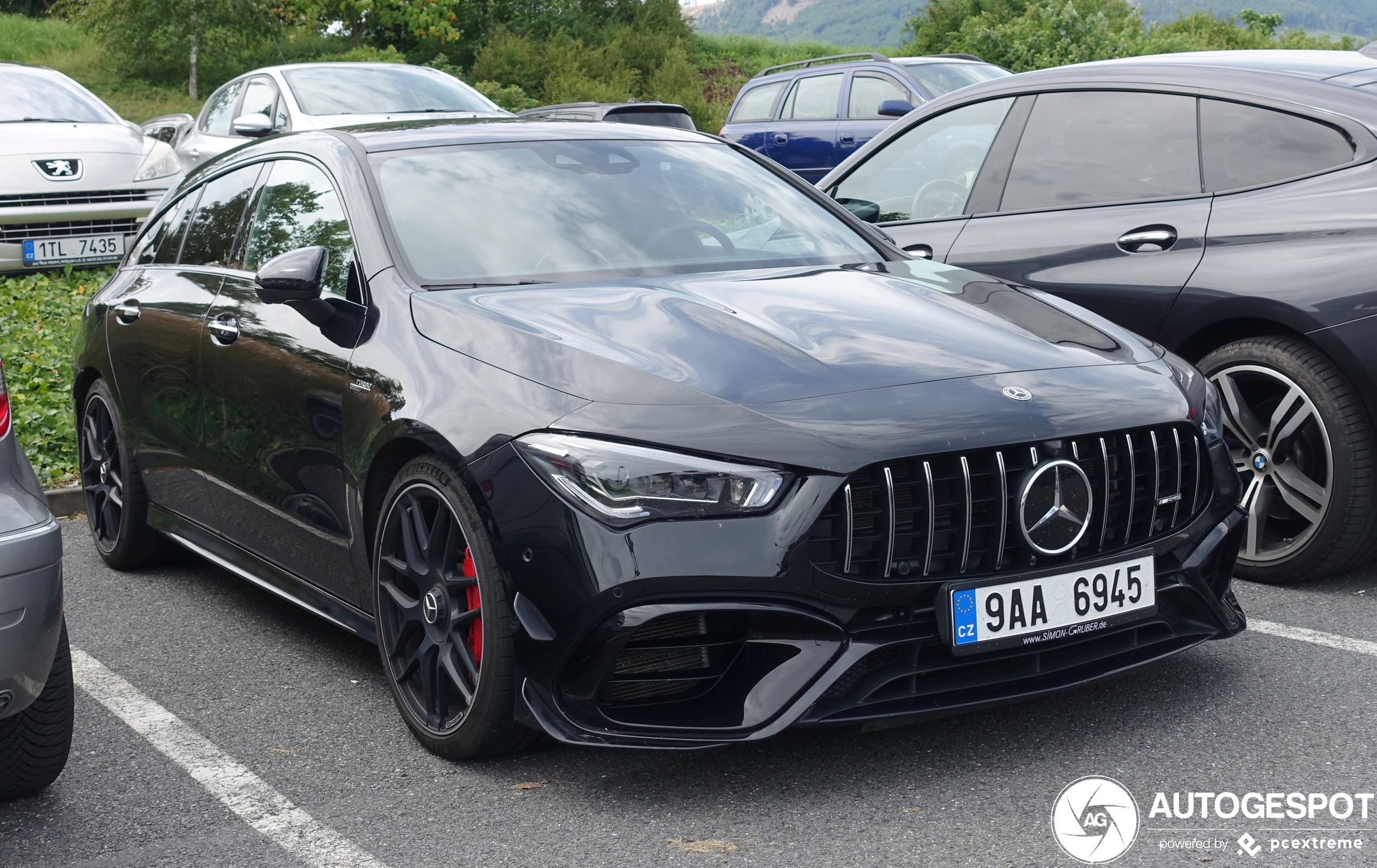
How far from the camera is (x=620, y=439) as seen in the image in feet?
9.77

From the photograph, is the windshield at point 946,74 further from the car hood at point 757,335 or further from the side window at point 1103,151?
the car hood at point 757,335

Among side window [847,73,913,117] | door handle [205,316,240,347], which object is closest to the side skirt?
door handle [205,316,240,347]

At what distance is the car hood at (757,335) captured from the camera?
312cm

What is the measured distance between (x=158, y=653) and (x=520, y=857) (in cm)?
194

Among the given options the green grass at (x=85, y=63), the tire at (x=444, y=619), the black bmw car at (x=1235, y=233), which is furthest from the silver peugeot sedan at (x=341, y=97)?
the green grass at (x=85, y=63)

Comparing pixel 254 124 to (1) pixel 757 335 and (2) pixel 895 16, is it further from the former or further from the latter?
(2) pixel 895 16

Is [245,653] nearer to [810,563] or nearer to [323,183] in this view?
[323,183]

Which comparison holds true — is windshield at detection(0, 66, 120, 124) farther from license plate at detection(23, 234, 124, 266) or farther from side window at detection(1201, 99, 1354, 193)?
side window at detection(1201, 99, 1354, 193)

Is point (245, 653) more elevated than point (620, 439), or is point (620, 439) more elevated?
point (620, 439)

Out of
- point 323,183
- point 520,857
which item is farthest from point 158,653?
point 520,857

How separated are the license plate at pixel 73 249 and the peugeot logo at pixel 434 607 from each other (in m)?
7.49

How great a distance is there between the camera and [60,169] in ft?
31.8

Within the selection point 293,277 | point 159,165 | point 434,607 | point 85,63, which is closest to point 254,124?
point 159,165

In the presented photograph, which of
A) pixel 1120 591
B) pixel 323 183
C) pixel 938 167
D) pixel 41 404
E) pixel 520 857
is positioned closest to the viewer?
pixel 520 857
